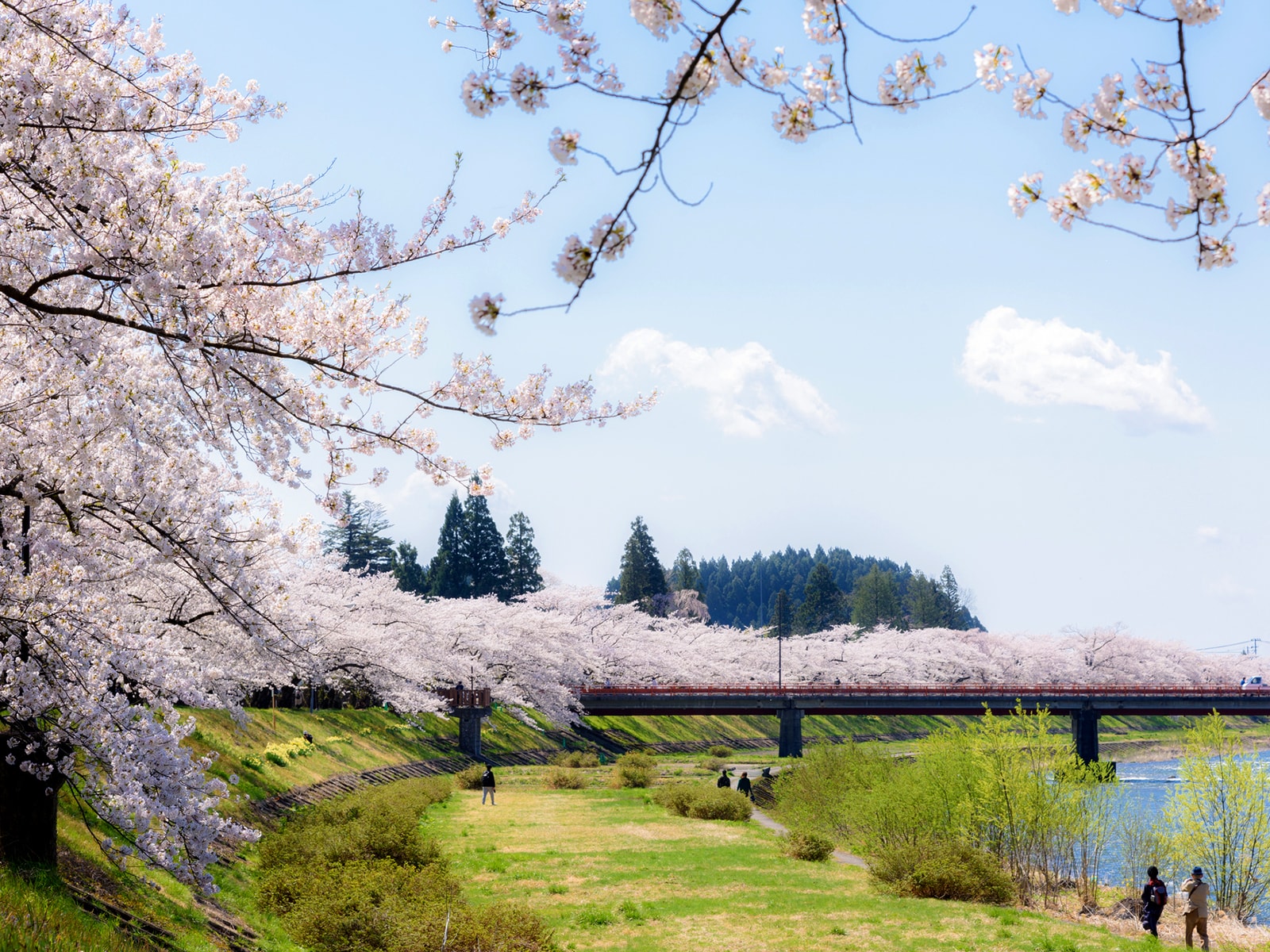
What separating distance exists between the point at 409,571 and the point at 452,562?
17.2 feet

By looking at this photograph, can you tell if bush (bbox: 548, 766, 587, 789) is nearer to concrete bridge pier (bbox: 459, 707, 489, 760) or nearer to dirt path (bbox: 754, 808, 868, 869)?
dirt path (bbox: 754, 808, 868, 869)

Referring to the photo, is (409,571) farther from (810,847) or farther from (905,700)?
(810,847)

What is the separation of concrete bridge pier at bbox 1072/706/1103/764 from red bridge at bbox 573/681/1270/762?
5 centimetres

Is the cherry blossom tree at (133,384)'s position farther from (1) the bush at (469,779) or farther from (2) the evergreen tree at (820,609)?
(2) the evergreen tree at (820,609)

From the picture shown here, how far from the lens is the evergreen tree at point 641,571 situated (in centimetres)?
10012

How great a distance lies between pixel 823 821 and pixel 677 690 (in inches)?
1059

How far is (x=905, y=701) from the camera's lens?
205 ft

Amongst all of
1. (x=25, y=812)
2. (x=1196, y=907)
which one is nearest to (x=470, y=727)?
(x=1196, y=907)

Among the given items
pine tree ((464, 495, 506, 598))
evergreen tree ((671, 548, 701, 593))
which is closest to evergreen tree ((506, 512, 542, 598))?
pine tree ((464, 495, 506, 598))

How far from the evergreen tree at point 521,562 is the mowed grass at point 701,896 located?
56134 mm

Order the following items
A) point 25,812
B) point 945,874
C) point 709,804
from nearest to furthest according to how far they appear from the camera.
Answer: point 25,812, point 945,874, point 709,804

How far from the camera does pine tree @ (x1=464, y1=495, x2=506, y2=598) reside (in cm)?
8438

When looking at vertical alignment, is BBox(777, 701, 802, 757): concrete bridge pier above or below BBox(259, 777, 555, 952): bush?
below

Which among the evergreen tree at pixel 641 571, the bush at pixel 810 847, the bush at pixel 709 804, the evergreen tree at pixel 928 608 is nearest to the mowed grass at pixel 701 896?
the bush at pixel 810 847
